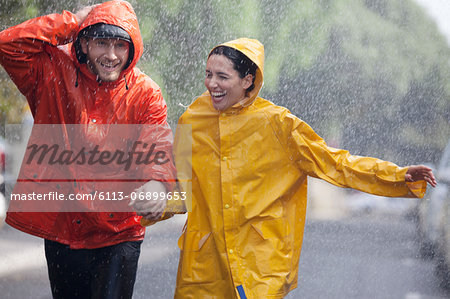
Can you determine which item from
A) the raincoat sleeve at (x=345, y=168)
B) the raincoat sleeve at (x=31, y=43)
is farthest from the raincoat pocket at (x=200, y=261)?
the raincoat sleeve at (x=31, y=43)

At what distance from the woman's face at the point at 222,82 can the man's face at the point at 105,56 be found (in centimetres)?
51

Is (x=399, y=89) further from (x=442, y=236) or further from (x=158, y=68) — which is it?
(x=442, y=236)

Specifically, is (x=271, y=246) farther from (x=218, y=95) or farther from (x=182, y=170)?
(x=218, y=95)

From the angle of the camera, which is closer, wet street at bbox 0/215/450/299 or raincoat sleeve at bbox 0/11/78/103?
raincoat sleeve at bbox 0/11/78/103

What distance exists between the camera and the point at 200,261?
3.87 m

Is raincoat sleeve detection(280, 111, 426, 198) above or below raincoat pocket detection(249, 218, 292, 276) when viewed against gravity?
above

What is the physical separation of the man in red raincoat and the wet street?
10.3 ft

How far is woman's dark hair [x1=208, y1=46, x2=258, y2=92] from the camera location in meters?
3.86

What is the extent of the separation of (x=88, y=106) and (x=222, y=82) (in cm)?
76

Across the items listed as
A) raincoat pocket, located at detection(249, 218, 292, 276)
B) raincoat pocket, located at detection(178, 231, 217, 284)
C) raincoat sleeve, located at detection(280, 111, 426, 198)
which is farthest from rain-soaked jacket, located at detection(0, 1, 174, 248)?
raincoat sleeve, located at detection(280, 111, 426, 198)

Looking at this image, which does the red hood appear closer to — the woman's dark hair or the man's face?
the man's face

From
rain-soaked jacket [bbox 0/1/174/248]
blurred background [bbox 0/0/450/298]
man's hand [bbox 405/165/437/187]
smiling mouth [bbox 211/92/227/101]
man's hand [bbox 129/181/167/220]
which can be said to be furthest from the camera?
blurred background [bbox 0/0/450/298]

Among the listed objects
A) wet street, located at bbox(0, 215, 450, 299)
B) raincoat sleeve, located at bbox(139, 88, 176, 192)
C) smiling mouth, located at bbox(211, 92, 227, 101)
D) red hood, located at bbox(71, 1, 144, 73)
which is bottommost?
wet street, located at bbox(0, 215, 450, 299)

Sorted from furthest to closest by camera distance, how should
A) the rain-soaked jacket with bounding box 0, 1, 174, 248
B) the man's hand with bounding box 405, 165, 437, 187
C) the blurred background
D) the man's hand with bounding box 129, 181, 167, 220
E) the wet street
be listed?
the blurred background
the wet street
the rain-soaked jacket with bounding box 0, 1, 174, 248
the man's hand with bounding box 405, 165, 437, 187
the man's hand with bounding box 129, 181, 167, 220
